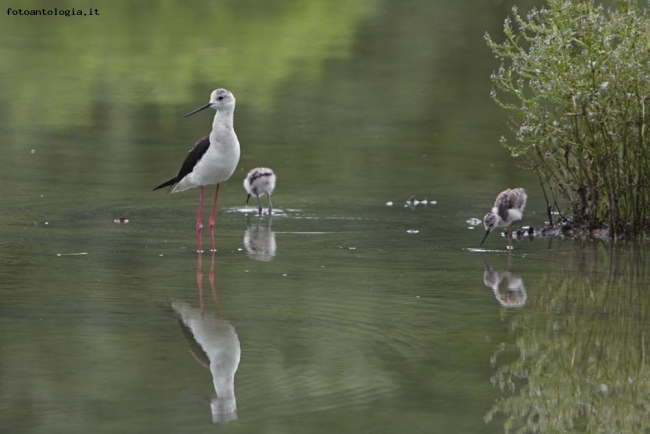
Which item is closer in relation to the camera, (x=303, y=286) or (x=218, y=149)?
(x=303, y=286)

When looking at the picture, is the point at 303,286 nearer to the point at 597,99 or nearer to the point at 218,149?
the point at 597,99

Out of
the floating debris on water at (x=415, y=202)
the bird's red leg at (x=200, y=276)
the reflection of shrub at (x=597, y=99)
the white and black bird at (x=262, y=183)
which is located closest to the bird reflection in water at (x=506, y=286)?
the reflection of shrub at (x=597, y=99)

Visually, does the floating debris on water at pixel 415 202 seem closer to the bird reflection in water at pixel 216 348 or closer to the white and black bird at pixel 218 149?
the white and black bird at pixel 218 149

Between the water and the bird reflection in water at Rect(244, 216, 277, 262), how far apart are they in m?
0.03

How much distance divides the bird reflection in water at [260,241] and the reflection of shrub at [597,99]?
2.15 metres

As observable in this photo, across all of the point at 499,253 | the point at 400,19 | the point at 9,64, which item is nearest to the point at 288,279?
the point at 499,253

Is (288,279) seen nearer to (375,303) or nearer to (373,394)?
(375,303)

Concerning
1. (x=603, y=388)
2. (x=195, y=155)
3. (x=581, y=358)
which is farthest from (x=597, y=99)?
(x=603, y=388)

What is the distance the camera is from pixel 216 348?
728cm

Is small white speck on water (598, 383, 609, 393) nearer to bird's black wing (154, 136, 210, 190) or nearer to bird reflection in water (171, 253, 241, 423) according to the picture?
bird reflection in water (171, 253, 241, 423)

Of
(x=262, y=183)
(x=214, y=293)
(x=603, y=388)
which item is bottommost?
(x=603, y=388)

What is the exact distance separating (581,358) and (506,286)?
2.11 m
